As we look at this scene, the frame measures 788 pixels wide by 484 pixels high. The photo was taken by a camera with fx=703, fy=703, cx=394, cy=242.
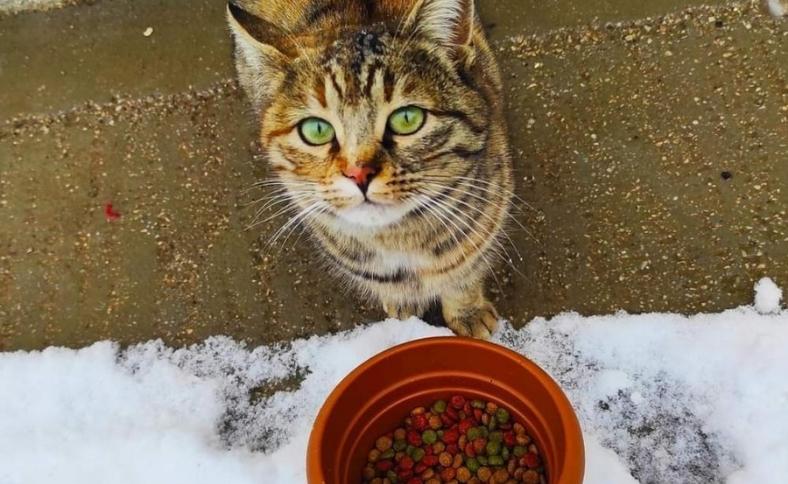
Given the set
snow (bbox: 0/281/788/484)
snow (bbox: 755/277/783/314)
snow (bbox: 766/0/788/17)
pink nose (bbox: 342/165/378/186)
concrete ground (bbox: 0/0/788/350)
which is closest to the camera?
pink nose (bbox: 342/165/378/186)

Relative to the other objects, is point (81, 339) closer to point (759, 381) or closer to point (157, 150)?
point (157, 150)

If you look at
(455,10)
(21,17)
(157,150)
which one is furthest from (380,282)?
(21,17)

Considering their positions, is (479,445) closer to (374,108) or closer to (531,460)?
(531,460)

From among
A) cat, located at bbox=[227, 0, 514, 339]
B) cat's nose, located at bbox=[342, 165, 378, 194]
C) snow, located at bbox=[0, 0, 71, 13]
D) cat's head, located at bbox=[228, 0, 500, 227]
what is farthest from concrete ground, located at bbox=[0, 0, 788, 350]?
cat's nose, located at bbox=[342, 165, 378, 194]

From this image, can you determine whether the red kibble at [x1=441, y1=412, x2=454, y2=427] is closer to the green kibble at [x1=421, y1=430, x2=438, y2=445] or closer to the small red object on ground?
the green kibble at [x1=421, y1=430, x2=438, y2=445]

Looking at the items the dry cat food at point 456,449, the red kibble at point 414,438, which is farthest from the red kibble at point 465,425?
the red kibble at point 414,438
